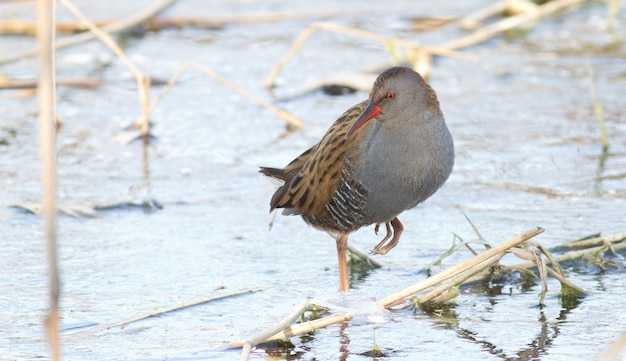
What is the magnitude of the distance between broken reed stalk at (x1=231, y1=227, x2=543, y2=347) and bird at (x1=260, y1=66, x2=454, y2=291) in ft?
1.58

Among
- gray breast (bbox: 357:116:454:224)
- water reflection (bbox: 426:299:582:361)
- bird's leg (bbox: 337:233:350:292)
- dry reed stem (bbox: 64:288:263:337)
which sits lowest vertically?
water reflection (bbox: 426:299:582:361)

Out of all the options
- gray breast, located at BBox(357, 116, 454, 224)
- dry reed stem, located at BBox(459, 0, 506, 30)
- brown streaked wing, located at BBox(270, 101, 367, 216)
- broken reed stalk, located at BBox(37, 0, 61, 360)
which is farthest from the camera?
dry reed stem, located at BBox(459, 0, 506, 30)

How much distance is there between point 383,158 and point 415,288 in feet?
2.29

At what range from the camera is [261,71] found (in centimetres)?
888

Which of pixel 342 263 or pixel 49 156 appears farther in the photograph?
pixel 342 263

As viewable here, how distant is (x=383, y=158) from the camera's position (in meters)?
4.18

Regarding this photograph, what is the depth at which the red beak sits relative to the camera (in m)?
4.19

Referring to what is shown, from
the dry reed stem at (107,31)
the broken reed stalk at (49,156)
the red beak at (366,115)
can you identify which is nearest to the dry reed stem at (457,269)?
the red beak at (366,115)

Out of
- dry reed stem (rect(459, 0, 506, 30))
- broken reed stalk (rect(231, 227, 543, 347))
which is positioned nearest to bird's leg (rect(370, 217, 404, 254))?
broken reed stalk (rect(231, 227, 543, 347))

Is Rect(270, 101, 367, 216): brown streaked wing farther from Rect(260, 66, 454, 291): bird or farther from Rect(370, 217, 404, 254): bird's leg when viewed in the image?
Rect(370, 217, 404, 254): bird's leg

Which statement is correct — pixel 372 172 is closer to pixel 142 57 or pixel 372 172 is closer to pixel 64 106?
pixel 64 106

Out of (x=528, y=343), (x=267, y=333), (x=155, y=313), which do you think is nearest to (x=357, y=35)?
(x=155, y=313)

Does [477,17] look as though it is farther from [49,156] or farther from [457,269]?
[49,156]

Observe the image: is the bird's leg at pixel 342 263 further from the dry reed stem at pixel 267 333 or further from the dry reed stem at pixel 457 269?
the dry reed stem at pixel 267 333
